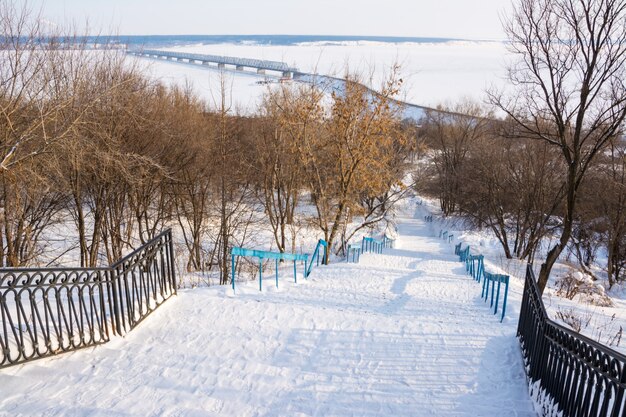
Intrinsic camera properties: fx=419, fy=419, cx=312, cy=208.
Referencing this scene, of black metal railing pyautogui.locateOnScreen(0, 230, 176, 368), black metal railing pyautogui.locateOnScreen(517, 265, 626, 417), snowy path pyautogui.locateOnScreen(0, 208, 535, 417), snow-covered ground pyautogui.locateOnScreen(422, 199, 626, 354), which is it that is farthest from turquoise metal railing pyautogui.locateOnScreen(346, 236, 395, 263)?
black metal railing pyautogui.locateOnScreen(517, 265, 626, 417)

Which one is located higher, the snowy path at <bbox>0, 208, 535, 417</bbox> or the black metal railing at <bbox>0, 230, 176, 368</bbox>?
the black metal railing at <bbox>0, 230, 176, 368</bbox>

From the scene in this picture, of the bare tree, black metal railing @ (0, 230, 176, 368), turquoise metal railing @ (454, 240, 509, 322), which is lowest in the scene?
turquoise metal railing @ (454, 240, 509, 322)

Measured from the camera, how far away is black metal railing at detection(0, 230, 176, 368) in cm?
429

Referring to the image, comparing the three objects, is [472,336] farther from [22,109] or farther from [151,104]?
[151,104]

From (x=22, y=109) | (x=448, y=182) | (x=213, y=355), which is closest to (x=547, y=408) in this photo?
(x=213, y=355)

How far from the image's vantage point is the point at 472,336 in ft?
19.7

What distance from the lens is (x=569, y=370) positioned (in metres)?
3.56

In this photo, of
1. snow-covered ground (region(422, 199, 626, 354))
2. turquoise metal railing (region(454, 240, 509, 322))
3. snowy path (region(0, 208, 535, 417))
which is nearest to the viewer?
snowy path (region(0, 208, 535, 417))

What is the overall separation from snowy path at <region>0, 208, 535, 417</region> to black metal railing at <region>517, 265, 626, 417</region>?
0.34 metres

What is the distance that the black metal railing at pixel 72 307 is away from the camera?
4285 millimetres

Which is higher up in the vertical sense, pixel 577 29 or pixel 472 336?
pixel 577 29

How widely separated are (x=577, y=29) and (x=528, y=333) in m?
8.11

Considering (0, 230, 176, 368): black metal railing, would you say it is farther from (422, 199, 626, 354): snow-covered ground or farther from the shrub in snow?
the shrub in snow

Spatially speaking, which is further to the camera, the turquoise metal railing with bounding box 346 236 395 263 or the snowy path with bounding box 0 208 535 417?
the turquoise metal railing with bounding box 346 236 395 263
